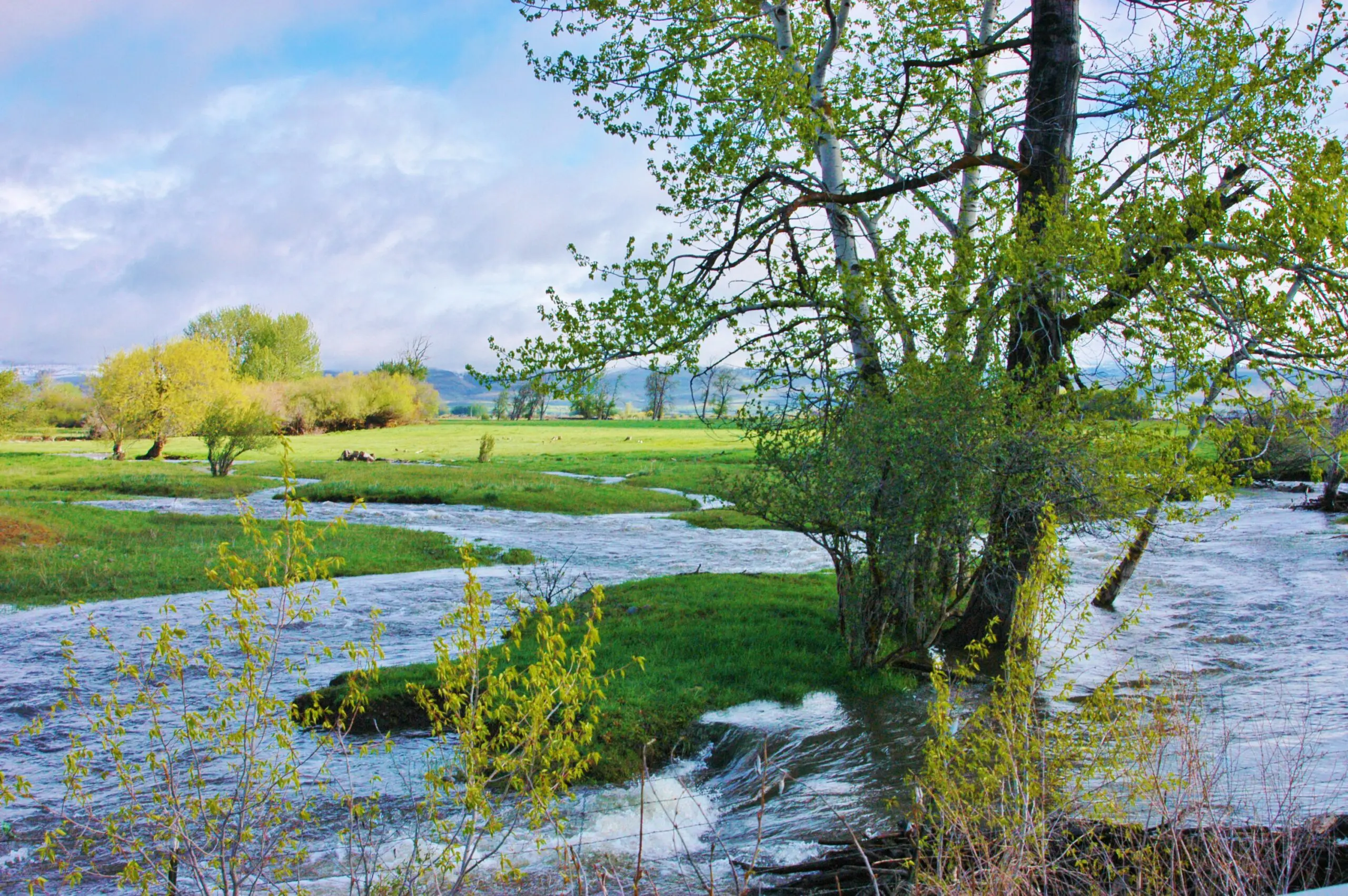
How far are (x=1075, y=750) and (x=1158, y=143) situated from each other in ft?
30.3

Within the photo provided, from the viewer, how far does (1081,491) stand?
32.5ft

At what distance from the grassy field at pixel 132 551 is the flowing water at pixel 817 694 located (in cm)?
124

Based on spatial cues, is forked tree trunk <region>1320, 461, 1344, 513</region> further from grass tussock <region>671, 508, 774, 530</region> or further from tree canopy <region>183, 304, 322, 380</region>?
tree canopy <region>183, 304, 322, 380</region>

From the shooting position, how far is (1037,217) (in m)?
10.1

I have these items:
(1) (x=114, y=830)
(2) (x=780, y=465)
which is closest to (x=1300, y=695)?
(2) (x=780, y=465)

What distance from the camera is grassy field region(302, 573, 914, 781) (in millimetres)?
9812

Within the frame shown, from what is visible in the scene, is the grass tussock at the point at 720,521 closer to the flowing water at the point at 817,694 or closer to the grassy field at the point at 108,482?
the flowing water at the point at 817,694

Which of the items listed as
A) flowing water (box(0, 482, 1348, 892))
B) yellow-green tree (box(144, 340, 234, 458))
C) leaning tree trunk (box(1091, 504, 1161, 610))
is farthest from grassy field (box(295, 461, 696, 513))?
leaning tree trunk (box(1091, 504, 1161, 610))

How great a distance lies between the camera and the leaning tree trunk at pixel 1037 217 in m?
10.4

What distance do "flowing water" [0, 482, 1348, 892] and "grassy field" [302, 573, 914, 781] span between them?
0.36 m

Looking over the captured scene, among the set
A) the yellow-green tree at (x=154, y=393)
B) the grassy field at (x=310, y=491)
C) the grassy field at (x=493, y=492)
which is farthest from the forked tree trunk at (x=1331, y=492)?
the yellow-green tree at (x=154, y=393)

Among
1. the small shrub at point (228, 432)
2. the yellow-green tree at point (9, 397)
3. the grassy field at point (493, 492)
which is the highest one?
the yellow-green tree at point (9, 397)

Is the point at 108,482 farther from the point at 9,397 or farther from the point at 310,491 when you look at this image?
the point at 9,397

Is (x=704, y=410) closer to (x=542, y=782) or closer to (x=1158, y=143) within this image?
(x=1158, y=143)
